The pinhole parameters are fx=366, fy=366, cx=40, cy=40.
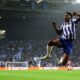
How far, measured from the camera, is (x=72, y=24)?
8594mm

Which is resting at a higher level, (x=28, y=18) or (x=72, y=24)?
(x=72, y=24)

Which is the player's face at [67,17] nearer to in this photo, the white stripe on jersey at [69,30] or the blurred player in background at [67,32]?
the blurred player in background at [67,32]

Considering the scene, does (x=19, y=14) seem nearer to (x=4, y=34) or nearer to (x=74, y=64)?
(x=4, y=34)

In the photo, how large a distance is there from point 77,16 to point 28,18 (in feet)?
103

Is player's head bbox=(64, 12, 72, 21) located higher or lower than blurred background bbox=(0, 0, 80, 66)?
higher

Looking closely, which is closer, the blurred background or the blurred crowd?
the blurred background

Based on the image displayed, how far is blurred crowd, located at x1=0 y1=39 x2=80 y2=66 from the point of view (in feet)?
124

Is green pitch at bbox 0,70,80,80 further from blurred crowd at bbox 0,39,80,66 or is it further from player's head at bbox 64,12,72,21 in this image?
blurred crowd at bbox 0,39,80,66

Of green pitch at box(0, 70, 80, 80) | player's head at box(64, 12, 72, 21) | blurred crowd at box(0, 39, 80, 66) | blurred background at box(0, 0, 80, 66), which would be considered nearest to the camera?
player's head at box(64, 12, 72, 21)

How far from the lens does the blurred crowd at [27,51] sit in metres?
37.8

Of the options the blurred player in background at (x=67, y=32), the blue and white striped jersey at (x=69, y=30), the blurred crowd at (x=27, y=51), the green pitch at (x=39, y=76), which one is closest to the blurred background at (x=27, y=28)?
the blurred crowd at (x=27, y=51)

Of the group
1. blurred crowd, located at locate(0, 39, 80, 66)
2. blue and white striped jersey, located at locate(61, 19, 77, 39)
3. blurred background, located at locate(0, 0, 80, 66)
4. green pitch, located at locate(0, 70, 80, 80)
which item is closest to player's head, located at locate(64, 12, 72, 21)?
blue and white striped jersey, located at locate(61, 19, 77, 39)

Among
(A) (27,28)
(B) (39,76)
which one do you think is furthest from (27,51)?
(B) (39,76)

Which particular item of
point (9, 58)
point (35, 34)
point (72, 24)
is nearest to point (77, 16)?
point (72, 24)
